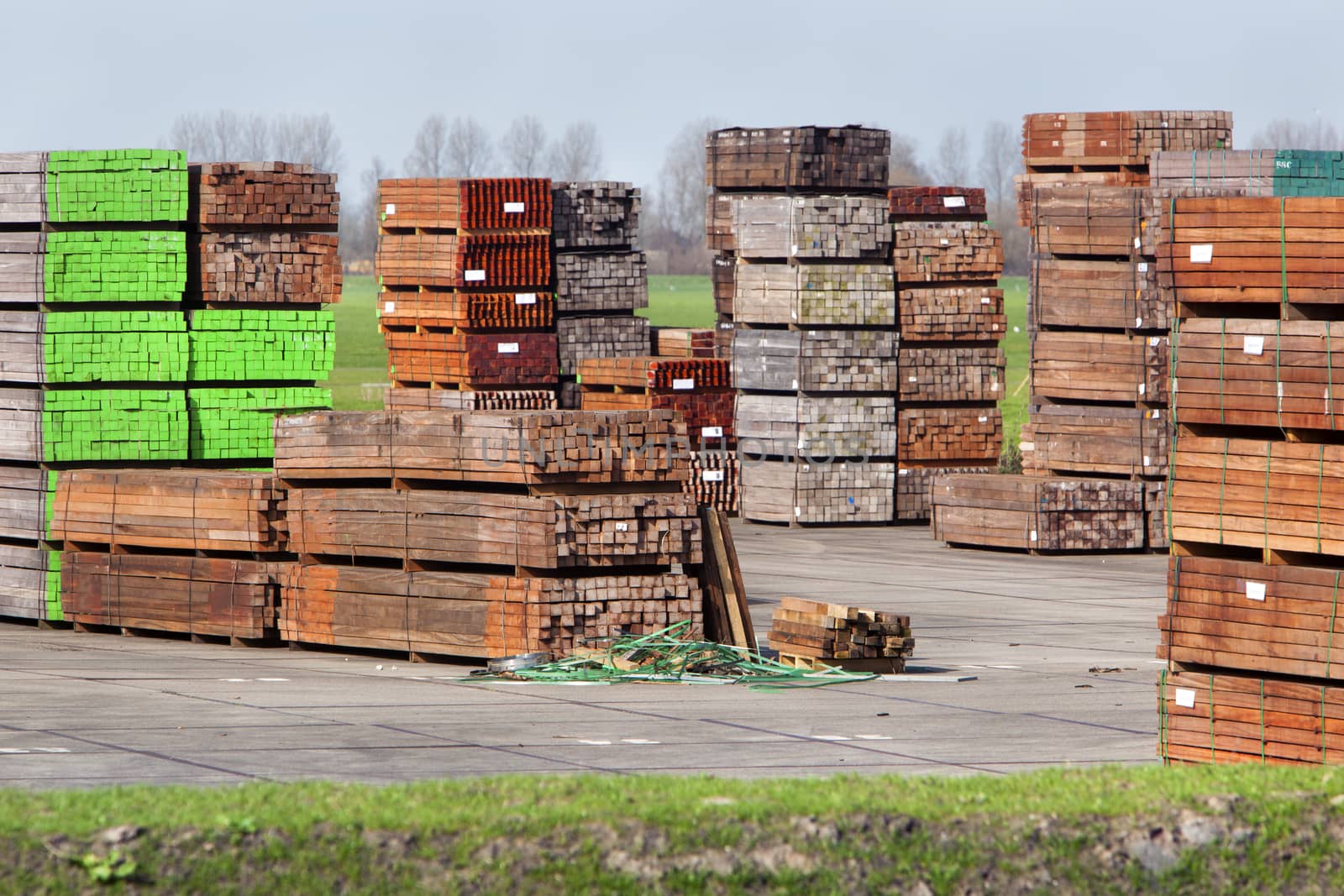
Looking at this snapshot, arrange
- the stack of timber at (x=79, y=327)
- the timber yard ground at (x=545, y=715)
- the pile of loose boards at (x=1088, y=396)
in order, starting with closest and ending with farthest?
1. the timber yard ground at (x=545, y=715)
2. the stack of timber at (x=79, y=327)
3. the pile of loose boards at (x=1088, y=396)

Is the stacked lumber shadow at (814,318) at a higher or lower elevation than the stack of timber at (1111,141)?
lower

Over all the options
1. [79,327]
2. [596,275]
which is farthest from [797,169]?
[79,327]

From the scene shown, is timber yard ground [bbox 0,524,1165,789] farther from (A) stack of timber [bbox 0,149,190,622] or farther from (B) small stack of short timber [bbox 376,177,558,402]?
(B) small stack of short timber [bbox 376,177,558,402]

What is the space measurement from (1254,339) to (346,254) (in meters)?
126

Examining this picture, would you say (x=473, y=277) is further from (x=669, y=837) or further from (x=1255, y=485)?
(x=669, y=837)

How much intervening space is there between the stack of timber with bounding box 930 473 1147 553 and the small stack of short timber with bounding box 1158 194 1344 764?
33.4ft

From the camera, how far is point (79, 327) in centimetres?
1542

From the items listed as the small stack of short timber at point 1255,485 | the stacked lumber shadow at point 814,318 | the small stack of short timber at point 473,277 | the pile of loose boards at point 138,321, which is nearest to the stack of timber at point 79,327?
the pile of loose boards at point 138,321

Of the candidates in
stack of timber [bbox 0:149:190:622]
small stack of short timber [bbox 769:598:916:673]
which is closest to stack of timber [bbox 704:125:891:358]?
stack of timber [bbox 0:149:190:622]

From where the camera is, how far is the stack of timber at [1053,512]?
20.1 m

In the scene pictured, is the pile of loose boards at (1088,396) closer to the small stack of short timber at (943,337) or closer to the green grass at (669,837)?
the small stack of short timber at (943,337)

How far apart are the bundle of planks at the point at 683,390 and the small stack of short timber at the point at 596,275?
2.84 ft

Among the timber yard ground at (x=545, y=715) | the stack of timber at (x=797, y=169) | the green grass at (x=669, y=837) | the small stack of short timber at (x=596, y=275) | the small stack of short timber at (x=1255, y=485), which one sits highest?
the stack of timber at (x=797, y=169)

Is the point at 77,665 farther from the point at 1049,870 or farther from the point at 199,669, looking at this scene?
the point at 1049,870
